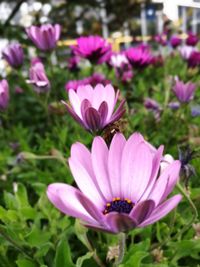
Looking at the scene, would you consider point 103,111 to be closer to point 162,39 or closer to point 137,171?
point 137,171

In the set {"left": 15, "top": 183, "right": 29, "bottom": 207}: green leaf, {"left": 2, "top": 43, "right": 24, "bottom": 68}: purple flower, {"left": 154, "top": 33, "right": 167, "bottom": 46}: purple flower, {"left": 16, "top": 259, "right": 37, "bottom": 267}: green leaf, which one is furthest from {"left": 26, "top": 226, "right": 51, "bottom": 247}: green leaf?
{"left": 154, "top": 33, "right": 167, "bottom": 46}: purple flower

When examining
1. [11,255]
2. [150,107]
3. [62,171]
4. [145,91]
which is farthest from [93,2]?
[11,255]

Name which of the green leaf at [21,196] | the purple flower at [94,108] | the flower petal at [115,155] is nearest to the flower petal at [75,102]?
the purple flower at [94,108]

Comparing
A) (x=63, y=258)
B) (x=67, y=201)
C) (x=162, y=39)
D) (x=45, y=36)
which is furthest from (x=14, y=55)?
(x=162, y=39)

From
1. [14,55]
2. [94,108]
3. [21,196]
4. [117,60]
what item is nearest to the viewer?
[94,108]

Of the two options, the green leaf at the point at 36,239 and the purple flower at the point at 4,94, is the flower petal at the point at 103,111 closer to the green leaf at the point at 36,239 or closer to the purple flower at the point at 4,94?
the green leaf at the point at 36,239

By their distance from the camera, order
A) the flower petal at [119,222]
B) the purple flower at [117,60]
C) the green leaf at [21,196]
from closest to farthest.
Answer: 1. the flower petal at [119,222]
2. the green leaf at [21,196]
3. the purple flower at [117,60]

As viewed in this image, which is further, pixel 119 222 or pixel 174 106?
pixel 174 106
